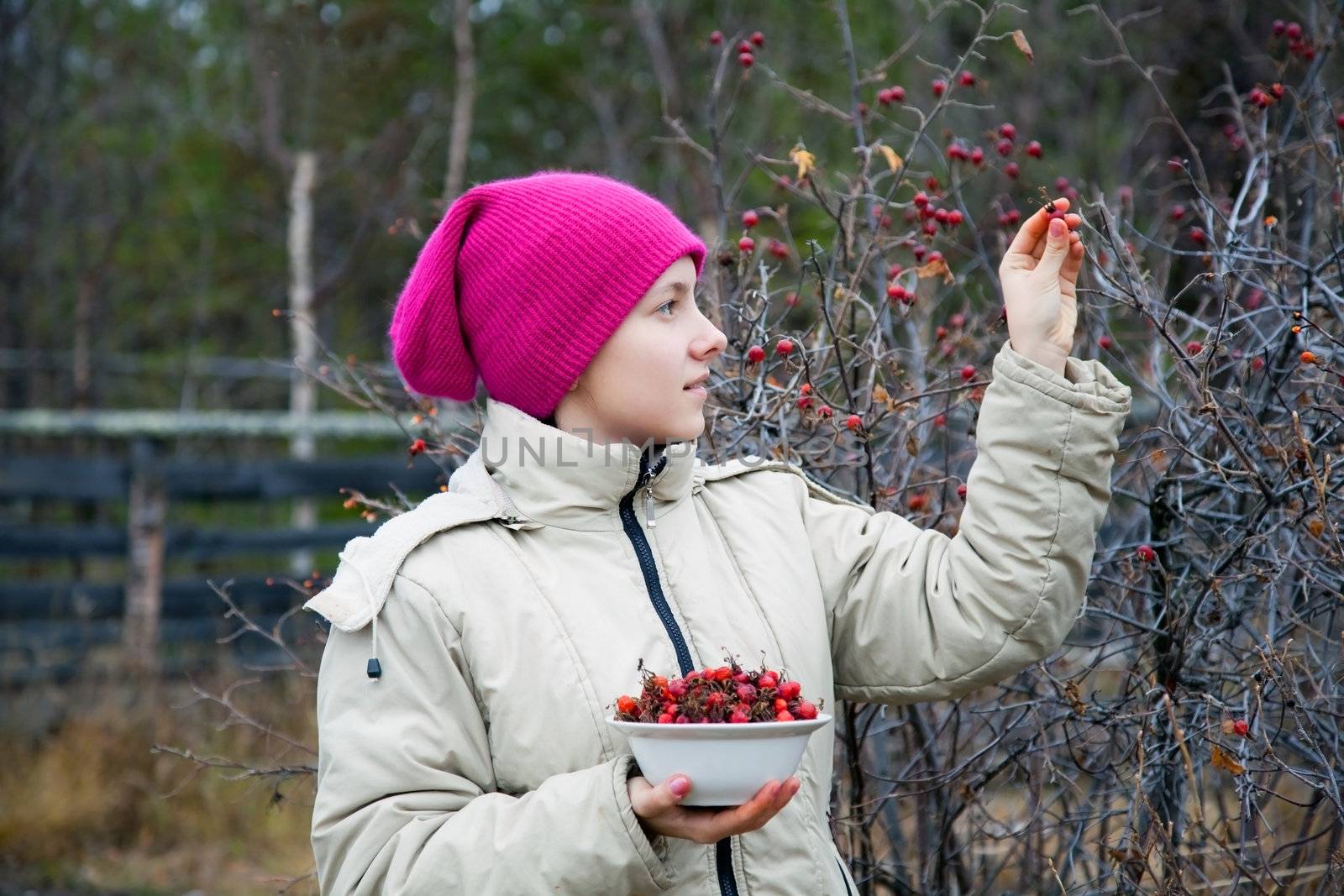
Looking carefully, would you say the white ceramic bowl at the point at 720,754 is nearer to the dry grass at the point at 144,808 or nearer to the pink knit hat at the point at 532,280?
the pink knit hat at the point at 532,280

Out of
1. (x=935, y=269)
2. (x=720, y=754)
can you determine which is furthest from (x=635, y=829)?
(x=935, y=269)

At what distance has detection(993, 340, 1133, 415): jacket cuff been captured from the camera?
5.99 feet

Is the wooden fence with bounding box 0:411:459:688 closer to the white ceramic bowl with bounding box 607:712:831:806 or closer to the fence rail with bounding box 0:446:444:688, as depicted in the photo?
the fence rail with bounding box 0:446:444:688

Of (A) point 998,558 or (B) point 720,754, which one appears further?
(A) point 998,558

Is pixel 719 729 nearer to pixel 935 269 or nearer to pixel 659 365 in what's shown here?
pixel 659 365

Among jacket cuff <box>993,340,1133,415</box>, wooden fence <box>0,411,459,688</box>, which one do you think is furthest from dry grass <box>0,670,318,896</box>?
jacket cuff <box>993,340,1133,415</box>

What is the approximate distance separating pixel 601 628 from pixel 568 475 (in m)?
0.23

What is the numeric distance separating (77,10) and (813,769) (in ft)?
34.7

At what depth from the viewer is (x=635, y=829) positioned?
65.4 inches

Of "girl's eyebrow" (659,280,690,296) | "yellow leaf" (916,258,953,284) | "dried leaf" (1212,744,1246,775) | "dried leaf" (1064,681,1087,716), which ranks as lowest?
"dried leaf" (1212,744,1246,775)

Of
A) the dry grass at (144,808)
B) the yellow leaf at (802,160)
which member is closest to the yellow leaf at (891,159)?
the yellow leaf at (802,160)

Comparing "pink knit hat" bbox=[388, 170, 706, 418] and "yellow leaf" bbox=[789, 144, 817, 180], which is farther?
"yellow leaf" bbox=[789, 144, 817, 180]

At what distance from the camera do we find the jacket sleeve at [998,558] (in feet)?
6.04

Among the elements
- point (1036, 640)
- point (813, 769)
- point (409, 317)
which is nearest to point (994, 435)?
point (1036, 640)
